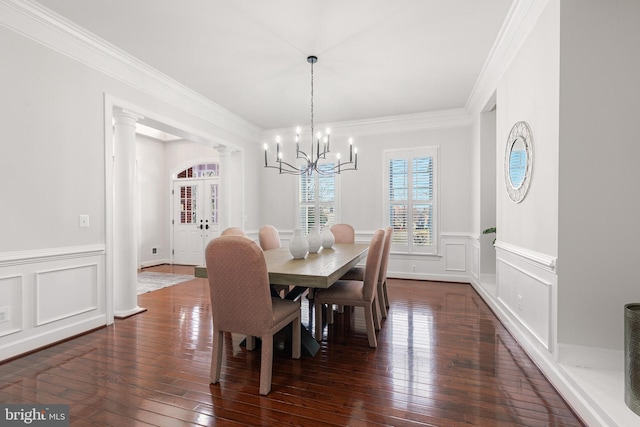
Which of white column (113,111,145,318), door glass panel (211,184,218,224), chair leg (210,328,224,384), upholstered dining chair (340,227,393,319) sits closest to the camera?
chair leg (210,328,224,384)

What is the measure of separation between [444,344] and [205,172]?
19.6 feet

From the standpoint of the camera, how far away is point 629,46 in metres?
1.94

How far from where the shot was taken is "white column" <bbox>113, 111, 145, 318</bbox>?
3.53m

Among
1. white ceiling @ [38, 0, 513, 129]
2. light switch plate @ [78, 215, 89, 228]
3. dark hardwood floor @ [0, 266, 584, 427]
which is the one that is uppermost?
white ceiling @ [38, 0, 513, 129]

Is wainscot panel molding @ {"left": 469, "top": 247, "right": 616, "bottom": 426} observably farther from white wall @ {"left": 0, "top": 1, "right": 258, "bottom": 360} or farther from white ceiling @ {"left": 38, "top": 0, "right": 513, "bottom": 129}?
white wall @ {"left": 0, "top": 1, "right": 258, "bottom": 360}

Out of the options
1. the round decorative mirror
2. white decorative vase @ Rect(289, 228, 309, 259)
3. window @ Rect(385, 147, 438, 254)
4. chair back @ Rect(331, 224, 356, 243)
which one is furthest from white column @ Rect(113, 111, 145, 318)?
the round decorative mirror

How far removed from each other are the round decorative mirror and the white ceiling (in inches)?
39.4

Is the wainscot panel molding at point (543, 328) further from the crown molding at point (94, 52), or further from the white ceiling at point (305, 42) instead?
the crown molding at point (94, 52)

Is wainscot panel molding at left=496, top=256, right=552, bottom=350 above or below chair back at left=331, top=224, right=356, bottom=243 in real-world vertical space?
below

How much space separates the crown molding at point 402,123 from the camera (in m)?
5.17

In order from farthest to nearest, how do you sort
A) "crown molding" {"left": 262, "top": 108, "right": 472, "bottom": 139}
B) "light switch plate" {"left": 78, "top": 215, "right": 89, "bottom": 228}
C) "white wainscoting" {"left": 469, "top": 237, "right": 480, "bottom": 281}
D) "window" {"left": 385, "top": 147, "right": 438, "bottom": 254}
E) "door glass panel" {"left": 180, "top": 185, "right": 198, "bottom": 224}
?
"door glass panel" {"left": 180, "top": 185, "right": 198, "bottom": 224}
"window" {"left": 385, "top": 147, "right": 438, "bottom": 254}
"crown molding" {"left": 262, "top": 108, "right": 472, "bottom": 139}
"white wainscoting" {"left": 469, "top": 237, "right": 480, "bottom": 281}
"light switch plate" {"left": 78, "top": 215, "right": 89, "bottom": 228}

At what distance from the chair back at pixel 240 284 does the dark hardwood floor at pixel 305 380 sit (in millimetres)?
467

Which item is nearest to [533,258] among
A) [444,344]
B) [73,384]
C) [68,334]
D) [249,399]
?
[444,344]

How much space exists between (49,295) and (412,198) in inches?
195
